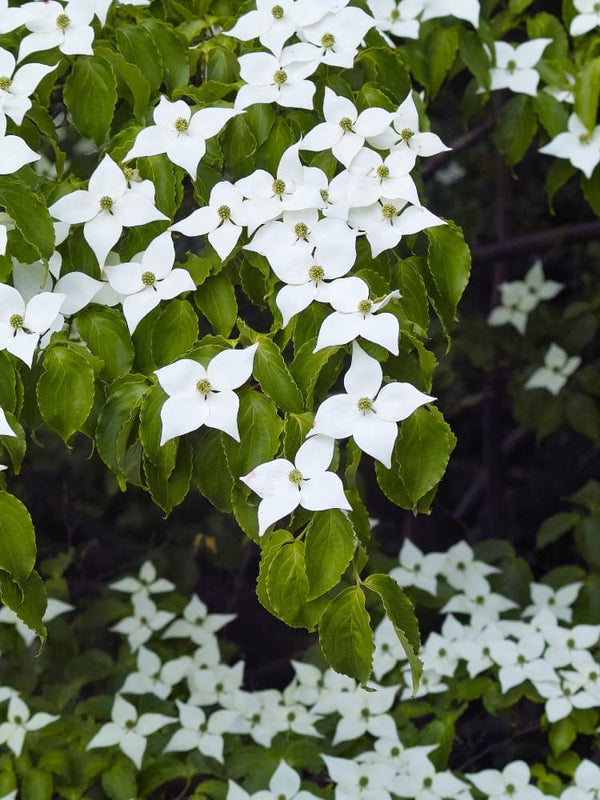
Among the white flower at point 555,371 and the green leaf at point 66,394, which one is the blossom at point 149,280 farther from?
the white flower at point 555,371

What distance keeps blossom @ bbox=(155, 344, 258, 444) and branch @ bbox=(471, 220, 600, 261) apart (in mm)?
1170

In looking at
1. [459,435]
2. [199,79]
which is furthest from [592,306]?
[199,79]

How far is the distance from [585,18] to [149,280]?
0.67 m

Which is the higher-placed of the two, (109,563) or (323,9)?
(323,9)

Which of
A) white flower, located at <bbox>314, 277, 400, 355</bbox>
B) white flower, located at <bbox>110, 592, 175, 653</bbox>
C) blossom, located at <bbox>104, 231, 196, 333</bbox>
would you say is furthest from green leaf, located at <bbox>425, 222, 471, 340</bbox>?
white flower, located at <bbox>110, 592, 175, 653</bbox>

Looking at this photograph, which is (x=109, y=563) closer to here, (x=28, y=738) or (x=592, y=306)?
(x=28, y=738)

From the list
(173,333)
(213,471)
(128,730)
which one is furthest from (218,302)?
(128,730)

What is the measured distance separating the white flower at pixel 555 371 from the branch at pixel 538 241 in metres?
0.20

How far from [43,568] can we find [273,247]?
3.33ft

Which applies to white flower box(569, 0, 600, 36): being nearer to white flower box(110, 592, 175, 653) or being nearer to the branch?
the branch

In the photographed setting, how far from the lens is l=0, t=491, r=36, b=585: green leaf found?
83 cm

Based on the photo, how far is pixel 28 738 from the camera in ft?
4.91

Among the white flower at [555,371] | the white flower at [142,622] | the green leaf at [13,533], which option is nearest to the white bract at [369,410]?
the green leaf at [13,533]

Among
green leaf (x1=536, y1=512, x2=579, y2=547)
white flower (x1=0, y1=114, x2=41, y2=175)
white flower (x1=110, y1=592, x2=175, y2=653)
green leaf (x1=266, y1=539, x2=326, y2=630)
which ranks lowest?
white flower (x1=110, y1=592, x2=175, y2=653)
